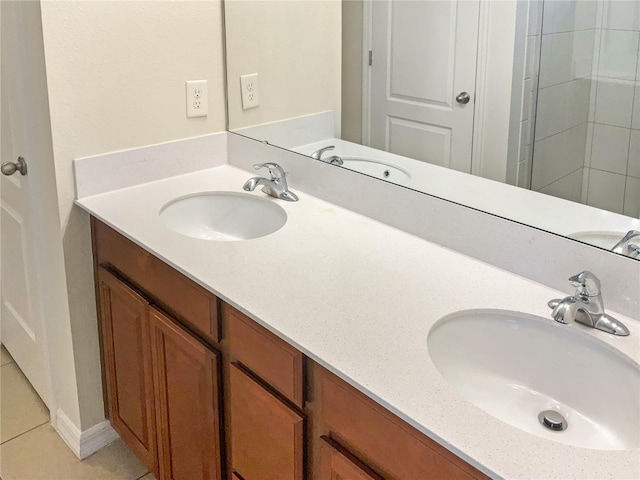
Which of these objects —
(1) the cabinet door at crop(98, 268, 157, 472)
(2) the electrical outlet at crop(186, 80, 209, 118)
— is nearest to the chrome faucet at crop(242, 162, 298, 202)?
(2) the electrical outlet at crop(186, 80, 209, 118)

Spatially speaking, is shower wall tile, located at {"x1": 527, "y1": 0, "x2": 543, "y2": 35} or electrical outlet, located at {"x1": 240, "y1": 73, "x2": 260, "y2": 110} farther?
electrical outlet, located at {"x1": 240, "y1": 73, "x2": 260, "y2": 110}

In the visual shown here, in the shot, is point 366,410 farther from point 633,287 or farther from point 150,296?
point 150,296

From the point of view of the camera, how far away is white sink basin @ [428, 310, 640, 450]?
1.12 metres

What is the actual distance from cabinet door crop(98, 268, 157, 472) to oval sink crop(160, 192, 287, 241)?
25 centimetres

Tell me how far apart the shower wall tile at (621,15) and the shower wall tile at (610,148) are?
0.18 metres

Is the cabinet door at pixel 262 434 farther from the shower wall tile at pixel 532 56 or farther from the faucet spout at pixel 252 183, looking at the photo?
the shower wall tile at pixel 532 56

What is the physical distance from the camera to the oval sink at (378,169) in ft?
5.34

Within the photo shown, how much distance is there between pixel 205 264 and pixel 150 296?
0.30 meters

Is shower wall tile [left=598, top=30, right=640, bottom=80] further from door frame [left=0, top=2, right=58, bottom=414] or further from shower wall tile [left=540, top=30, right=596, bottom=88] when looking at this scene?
door frame [left=0, top=2, right=58, bottom=414]

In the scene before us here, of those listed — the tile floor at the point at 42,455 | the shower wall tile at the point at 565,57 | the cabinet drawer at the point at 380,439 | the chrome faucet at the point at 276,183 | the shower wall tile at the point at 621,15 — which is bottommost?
the tile floor at the point at 42,455

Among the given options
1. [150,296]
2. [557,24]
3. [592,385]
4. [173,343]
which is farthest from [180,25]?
[592,385]

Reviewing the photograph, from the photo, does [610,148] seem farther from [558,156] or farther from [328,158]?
[328,158]

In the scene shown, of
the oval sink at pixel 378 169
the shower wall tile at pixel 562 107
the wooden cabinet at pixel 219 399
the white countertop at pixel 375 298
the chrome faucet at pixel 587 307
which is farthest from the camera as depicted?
the oval sink at pixel 378 169

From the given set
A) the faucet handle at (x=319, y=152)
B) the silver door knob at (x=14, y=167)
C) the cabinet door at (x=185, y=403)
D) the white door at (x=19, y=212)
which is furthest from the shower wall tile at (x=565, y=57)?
the silver door knob at (x=14, y=167)
